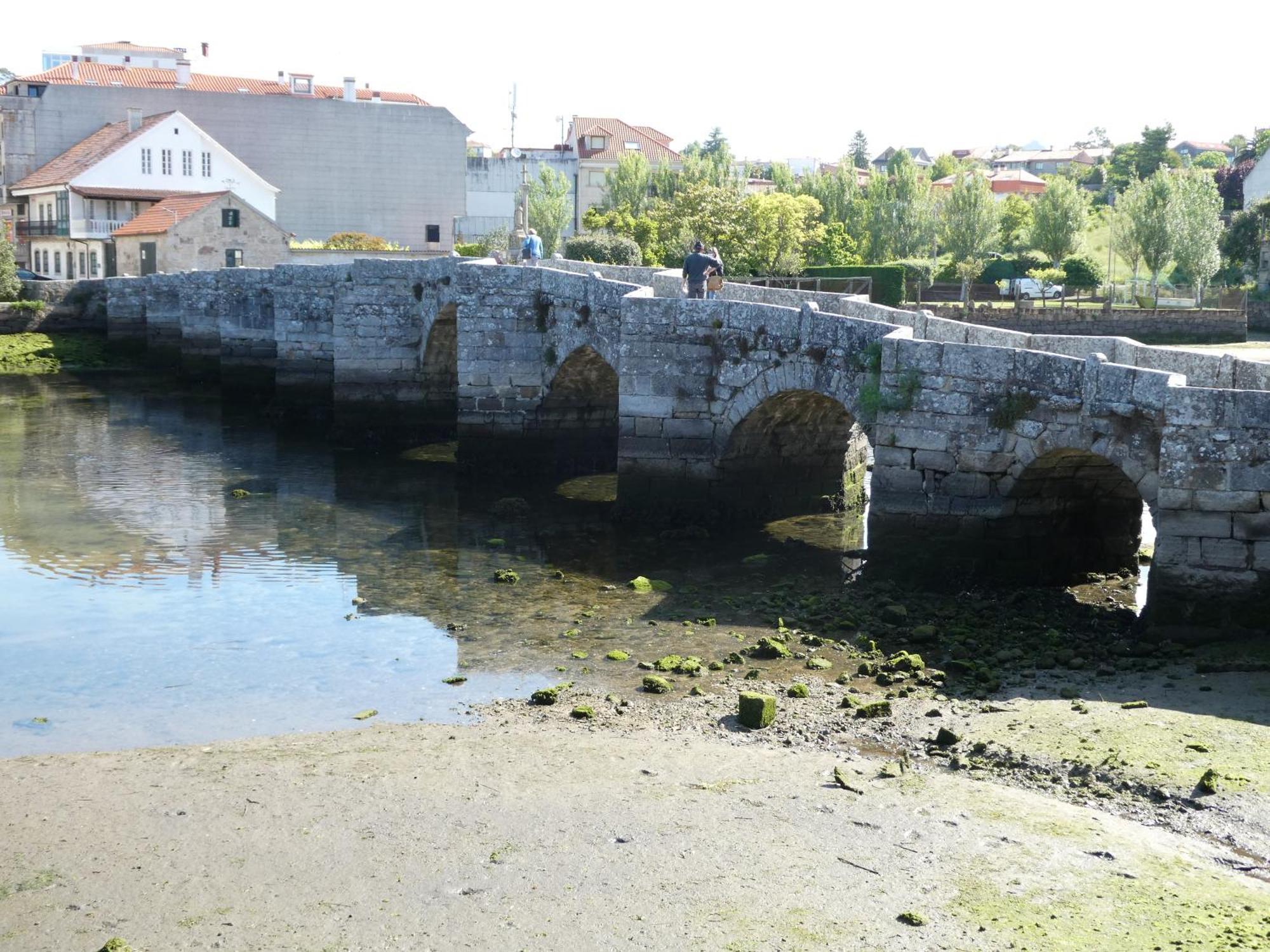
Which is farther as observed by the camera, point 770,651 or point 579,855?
point 770,651

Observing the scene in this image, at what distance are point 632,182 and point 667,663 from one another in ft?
203

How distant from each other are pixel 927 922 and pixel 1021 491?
8.01 m

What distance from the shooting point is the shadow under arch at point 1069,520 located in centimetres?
1512

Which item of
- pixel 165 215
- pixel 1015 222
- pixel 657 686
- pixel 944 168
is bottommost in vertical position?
pixel 657 686

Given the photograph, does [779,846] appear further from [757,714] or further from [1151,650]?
[1151,650]

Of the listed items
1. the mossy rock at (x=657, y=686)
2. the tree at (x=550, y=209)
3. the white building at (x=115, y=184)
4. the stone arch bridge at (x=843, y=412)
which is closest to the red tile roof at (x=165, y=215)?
the white building at (x=115, y=184)

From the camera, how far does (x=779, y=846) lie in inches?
353

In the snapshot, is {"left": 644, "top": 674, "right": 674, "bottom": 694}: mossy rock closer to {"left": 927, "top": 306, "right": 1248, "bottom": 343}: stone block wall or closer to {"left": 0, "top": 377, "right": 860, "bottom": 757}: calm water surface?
{"left": 0, "top": 377, "right": 860, "bottom": 757}: calm water surface

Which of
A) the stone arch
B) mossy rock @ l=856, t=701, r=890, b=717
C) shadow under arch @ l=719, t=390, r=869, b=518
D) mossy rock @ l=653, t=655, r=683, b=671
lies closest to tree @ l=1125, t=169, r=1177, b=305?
the stone arch

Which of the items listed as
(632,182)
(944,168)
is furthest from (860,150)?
(632,182)

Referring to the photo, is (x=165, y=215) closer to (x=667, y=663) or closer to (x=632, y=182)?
(x=632, y=182)

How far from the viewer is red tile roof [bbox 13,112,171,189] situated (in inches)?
2383

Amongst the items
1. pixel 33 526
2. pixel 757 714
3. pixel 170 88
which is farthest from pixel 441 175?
pixel 757 714

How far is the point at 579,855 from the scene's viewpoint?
8898 mm
